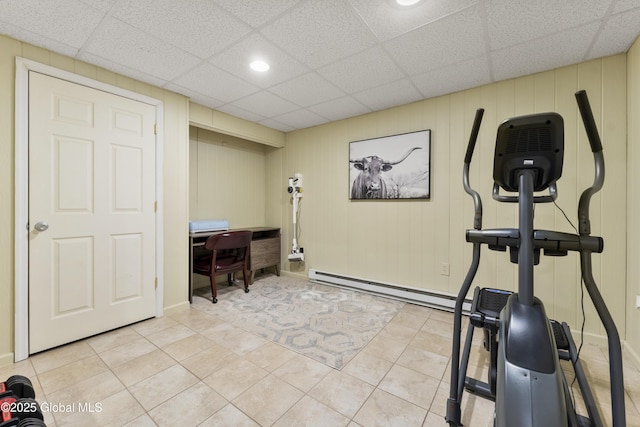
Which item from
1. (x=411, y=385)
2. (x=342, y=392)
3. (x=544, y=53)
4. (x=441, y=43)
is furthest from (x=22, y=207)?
(x=544, y=53)

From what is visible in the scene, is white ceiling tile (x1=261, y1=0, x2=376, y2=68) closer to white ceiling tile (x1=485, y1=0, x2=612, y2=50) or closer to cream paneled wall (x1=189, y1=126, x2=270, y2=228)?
white ceiling tile (x1=485, y1=0, x2=612, y2=50)

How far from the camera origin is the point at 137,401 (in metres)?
1.55

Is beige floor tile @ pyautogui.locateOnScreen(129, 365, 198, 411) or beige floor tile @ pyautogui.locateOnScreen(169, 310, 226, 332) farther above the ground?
beige floor tile @ pyautogui.locateOnScreen(169, 310, 226, 332)

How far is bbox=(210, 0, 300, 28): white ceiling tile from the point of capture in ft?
5.16

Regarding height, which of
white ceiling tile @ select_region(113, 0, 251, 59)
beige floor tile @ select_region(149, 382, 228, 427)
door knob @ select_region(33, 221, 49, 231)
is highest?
white ceiling tile @ select_region(113, 0, 251, 59)

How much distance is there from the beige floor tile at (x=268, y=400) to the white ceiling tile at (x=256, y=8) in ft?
7.46

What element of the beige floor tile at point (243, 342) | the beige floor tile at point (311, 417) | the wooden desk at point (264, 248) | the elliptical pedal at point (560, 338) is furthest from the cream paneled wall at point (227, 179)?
the elliptical pedal at point (560, 338)

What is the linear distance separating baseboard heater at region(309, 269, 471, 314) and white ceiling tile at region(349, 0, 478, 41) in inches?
93.9

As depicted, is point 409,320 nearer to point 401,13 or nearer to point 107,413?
point 107,413

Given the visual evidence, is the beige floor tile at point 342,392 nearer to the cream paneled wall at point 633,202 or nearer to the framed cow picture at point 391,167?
the cream paneled wall at point 633,202

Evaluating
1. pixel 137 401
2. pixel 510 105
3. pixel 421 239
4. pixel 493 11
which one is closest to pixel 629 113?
pixel 510 105

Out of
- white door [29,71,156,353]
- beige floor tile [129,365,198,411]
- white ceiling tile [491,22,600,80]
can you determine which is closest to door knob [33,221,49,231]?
white door [29,71,156,353]

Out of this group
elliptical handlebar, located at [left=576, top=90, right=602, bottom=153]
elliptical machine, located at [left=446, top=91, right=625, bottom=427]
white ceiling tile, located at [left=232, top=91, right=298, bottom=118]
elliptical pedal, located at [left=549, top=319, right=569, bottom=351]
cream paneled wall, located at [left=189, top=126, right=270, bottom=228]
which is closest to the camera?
elliptical machine, located at [left=446, top=91, right=625, bottom=427]

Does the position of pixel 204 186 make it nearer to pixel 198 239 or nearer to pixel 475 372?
pixel 198 239
